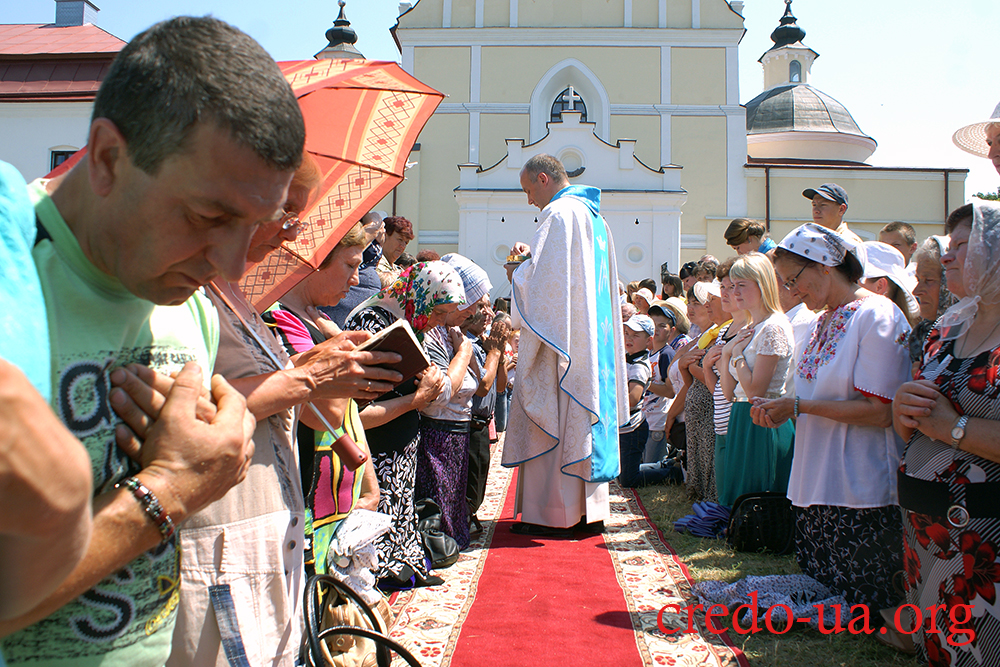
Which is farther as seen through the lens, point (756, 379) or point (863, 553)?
point (756, 379)

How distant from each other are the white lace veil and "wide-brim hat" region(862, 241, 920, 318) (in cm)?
202

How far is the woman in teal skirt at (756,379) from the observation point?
4.75m

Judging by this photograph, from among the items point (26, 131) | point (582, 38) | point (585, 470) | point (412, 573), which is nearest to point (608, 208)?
point (582, 38)

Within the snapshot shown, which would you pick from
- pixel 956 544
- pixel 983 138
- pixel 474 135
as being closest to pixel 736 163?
pixel 474 135

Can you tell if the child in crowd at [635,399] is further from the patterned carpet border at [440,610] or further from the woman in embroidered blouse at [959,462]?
the woman in embroidered blouse at [959,462]

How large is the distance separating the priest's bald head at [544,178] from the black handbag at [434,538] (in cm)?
253

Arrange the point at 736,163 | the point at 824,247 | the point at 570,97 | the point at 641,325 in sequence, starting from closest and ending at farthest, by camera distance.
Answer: the point at 824,247 < the point at 641,325 < the point at 736,163 < the point at 570,97

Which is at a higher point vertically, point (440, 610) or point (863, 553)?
point (863, 553)

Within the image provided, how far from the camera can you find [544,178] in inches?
235

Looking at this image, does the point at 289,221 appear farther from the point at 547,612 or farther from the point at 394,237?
the point at 394,237

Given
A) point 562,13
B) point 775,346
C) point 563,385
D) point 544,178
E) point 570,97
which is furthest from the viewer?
point 570,97

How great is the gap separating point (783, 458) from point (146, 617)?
15.1ft

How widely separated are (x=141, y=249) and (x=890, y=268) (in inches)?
197

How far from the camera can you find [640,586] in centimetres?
430
